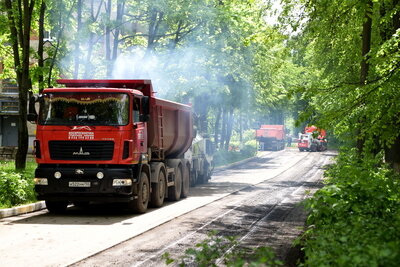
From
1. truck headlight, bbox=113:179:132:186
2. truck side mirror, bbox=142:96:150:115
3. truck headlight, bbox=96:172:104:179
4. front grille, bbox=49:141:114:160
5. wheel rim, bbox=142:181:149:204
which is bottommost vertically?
wheel rim, bbox=142:181:149:204

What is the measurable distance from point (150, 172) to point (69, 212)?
2.32 meters

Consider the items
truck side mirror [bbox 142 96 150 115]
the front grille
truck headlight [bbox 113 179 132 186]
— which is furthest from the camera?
truck side mirror [bbox 142 96 150 115]

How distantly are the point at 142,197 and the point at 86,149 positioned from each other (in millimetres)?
1918

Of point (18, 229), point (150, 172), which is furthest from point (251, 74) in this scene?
point (18, 229)

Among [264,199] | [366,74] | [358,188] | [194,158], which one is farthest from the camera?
[194,158]

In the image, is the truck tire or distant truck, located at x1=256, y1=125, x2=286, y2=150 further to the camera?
distant truck, located at x1=256, y1=125, x2=286, y2=150

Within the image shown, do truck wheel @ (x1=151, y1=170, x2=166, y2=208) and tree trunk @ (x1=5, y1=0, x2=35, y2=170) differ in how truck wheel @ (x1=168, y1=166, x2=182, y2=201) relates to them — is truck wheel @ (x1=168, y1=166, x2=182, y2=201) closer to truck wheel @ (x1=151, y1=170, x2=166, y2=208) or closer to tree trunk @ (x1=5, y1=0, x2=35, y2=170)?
truck wheel @ (x1=151, y1=170, x2=166, y2=208)

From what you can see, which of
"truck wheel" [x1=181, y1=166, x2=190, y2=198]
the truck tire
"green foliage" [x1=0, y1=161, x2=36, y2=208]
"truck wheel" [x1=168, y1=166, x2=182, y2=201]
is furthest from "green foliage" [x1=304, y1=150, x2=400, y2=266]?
"truck wheel" [x1=181, y1=166, x2=190, y2=198]

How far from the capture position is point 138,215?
16.5 m

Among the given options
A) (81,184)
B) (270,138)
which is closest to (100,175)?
(81,184)

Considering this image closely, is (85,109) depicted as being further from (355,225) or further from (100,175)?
(355,225)

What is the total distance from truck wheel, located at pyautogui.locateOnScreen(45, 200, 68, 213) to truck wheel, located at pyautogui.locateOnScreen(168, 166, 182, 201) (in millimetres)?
4160

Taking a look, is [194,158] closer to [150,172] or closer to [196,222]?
[150,172]

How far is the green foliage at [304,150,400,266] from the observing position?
5590mm
